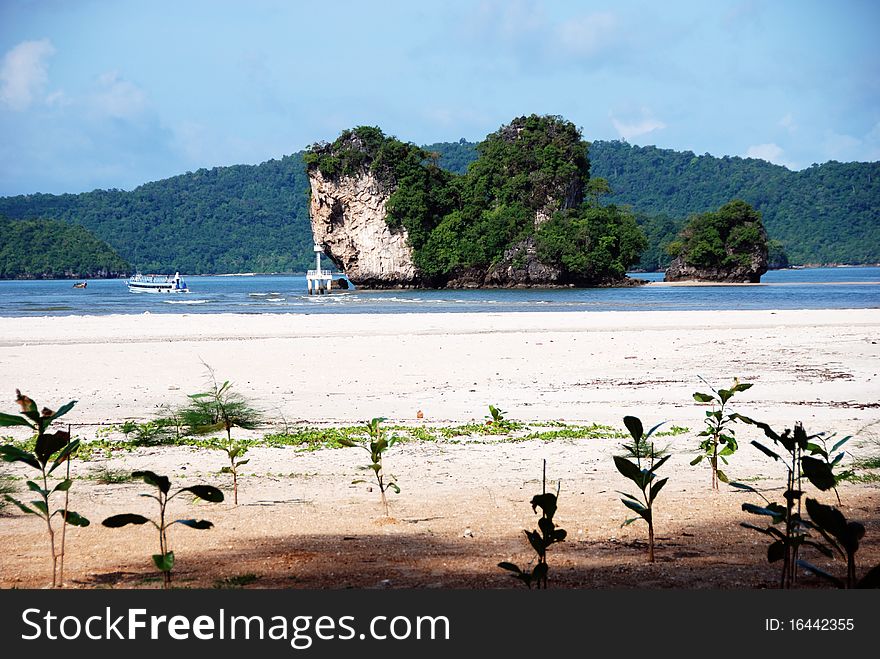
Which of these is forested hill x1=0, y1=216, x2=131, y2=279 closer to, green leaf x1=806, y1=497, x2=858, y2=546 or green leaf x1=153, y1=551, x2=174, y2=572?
green leaf x1=153, y1=551, x2=174, y2=572

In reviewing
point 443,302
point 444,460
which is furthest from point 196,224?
point 444,460

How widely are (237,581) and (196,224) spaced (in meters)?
196

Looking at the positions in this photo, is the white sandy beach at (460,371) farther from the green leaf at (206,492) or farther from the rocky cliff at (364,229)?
the rocky cliff at (364,229)

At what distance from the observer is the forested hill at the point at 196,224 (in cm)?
18288

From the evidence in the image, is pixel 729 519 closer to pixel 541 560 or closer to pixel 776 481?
pixel 776 481

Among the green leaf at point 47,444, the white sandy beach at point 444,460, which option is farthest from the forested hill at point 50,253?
the green leaf at point 47,444

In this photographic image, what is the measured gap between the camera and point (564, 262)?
8162 centimetres

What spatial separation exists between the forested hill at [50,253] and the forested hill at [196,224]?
24960 mm

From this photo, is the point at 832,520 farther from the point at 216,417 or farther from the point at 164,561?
the point at 216,417

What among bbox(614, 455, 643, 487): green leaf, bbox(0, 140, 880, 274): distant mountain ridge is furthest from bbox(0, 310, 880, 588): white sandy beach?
bbox(0, 140, 880, 274): distant mountain ridge

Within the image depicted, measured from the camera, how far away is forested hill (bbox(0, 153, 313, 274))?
600 feet

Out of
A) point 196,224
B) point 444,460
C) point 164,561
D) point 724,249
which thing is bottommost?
point 444,460

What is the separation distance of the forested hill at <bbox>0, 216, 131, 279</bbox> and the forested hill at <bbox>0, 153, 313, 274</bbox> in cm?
2496

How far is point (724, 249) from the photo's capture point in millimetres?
95625
